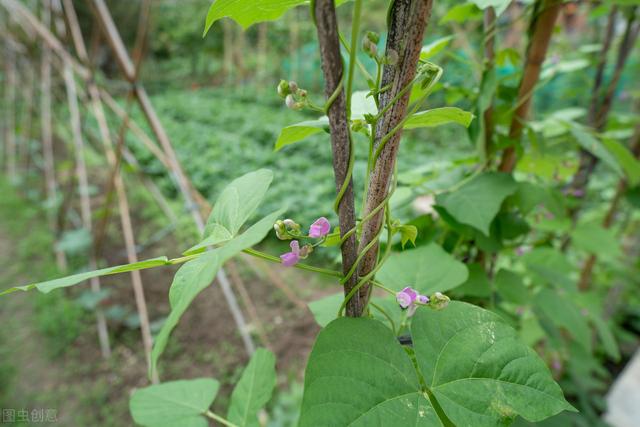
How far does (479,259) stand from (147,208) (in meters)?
3.84

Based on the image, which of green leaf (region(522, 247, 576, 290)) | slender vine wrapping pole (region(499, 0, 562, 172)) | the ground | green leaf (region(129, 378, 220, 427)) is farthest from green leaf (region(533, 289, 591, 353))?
the ground

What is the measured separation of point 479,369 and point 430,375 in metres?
0.05

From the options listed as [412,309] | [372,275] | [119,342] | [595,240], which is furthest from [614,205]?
[119,342]

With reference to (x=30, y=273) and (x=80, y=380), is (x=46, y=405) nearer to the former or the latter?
(x=80, y=380)

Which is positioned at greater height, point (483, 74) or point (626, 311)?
point (483, 74)

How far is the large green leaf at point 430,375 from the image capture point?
1.17 ft

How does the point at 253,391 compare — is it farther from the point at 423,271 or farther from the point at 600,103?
the point at 600,103

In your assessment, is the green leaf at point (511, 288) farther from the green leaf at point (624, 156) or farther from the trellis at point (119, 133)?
the trellis at point (119, 133)

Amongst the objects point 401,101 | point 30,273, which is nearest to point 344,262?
point 401,101

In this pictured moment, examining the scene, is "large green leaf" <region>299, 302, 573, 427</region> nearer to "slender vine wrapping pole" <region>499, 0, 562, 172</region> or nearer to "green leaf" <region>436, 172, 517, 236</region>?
"green leaf" <region>436, 172, 517, 236</region>

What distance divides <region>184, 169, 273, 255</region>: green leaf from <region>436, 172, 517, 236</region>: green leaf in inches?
15.2

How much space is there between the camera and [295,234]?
415 mm

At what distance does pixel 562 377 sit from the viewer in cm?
170

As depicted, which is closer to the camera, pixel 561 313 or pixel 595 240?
pixel 561 313
